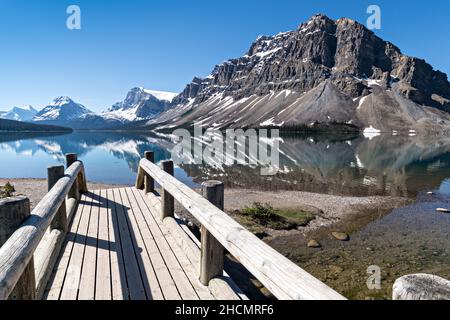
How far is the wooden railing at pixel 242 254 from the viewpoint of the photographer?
2.32m

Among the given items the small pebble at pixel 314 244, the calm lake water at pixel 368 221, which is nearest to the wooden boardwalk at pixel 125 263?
the calm lake water at pixel 368 221

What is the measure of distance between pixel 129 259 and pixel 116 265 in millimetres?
321

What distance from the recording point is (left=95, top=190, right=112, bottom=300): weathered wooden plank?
4.31 metres

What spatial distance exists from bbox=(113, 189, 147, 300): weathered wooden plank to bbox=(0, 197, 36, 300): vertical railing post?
1.33 metres

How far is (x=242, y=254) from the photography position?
3158mm

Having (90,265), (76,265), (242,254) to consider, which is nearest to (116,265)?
(90,265)

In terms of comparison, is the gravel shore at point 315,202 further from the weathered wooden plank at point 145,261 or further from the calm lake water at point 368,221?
the weathered wooden plank at point 145,261

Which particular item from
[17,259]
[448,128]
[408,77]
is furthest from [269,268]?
[408,77]

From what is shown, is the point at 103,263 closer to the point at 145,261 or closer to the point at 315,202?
the point at 145,261

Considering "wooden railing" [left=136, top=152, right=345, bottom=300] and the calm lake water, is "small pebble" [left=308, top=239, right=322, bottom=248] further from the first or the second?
"wooden railing" [left=136, top=152, right=345, bottom=300]

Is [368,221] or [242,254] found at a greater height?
[242,254]

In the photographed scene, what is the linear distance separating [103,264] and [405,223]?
51.8 ft

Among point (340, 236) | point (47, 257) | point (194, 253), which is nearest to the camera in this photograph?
point (47, 257)

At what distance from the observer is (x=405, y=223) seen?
15.5m
